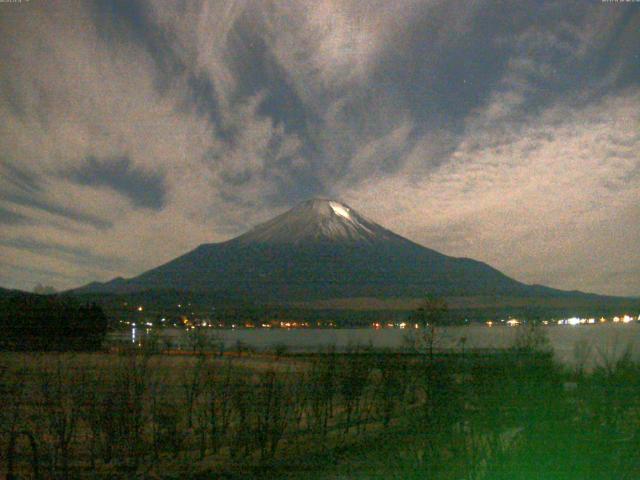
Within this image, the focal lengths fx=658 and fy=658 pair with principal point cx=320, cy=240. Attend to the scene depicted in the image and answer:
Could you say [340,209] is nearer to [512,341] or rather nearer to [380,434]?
[512,341]

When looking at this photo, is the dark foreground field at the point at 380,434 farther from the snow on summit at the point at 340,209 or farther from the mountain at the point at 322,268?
the snow on summit at the point at 340,209

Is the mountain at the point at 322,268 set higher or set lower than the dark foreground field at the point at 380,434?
higher

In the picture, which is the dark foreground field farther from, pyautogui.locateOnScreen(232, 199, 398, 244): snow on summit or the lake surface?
pyautogui.locateOnScreen(232, 199, 398, 244): snow on summit

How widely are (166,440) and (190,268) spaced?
102 m

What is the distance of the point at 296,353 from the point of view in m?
34.6

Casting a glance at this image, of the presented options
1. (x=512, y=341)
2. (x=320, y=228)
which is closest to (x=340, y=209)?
(x=320, y=228)

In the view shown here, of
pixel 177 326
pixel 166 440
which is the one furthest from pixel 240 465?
pixel 177 326

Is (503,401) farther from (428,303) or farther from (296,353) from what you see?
(296,353)

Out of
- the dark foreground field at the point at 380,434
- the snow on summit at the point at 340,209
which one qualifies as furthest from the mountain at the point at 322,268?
the dark foreground field at the point at 380,434

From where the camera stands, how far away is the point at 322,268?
98125 millimetres

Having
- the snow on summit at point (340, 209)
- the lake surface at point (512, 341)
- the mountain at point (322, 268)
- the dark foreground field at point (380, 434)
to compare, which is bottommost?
the dark foreground field at point (380, 434)

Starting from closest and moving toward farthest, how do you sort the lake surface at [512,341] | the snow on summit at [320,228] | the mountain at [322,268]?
the lake surface at [512,341] < the mountain at [322,268] < the snow on summit at [320,228]

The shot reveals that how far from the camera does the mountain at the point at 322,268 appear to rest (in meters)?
82.7

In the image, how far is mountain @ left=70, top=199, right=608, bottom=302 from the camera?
3255 inches
